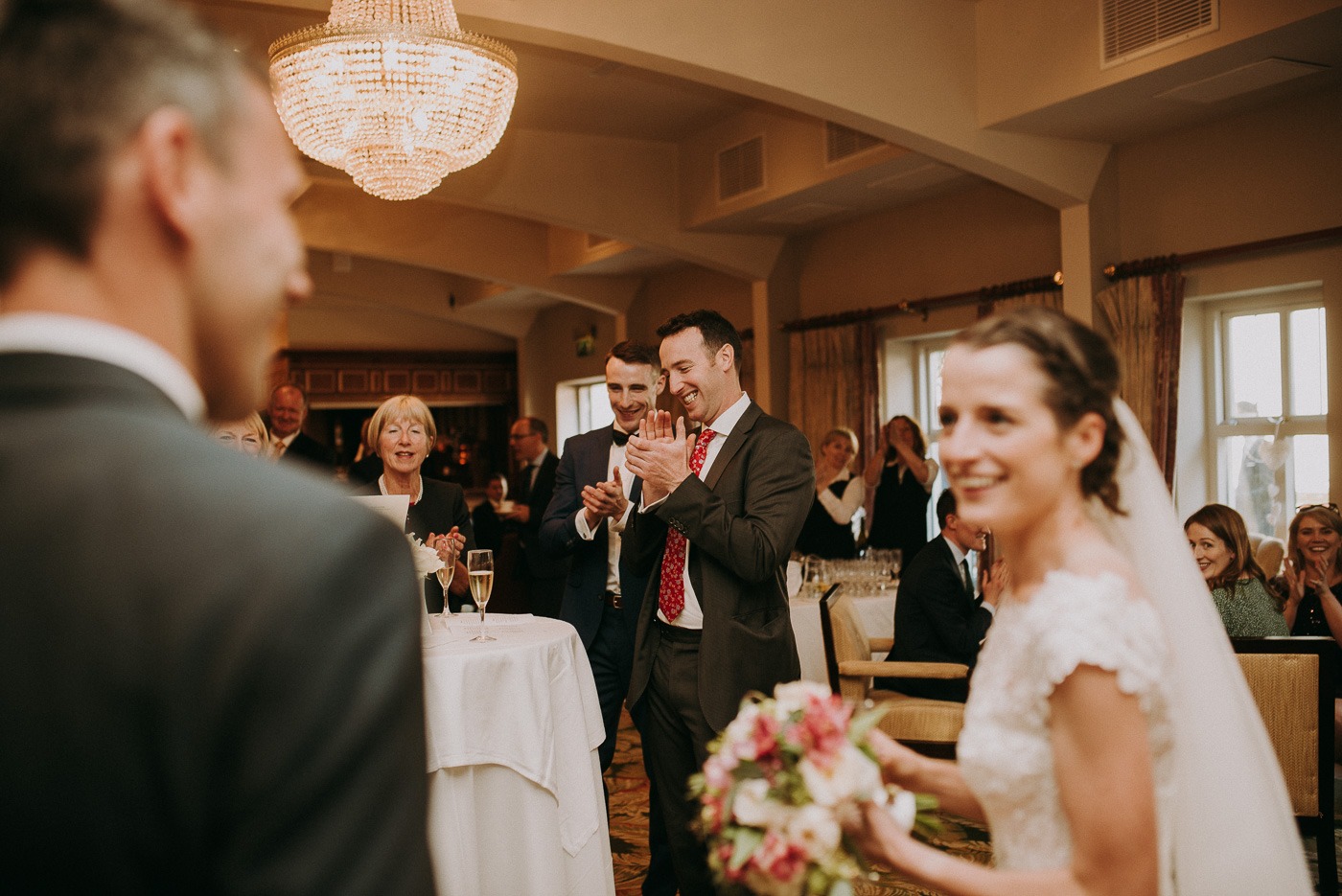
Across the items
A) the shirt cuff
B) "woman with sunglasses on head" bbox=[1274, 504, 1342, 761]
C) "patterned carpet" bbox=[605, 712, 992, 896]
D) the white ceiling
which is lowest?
"patterned carpet" bbox=[605, 712, 992, 896]

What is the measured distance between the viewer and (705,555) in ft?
9.43

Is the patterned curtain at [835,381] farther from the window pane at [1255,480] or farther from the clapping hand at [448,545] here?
the clapping hand at [448,545]

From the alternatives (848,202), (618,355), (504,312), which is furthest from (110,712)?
(504,312)

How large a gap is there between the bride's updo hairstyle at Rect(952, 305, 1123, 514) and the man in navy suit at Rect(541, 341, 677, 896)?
2.19m

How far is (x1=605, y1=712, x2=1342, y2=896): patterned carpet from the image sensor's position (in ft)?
12.5

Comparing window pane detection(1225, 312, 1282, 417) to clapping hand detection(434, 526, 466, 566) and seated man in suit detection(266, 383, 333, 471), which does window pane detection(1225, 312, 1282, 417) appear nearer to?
clapping hand detection(434, 526, 466, 566)

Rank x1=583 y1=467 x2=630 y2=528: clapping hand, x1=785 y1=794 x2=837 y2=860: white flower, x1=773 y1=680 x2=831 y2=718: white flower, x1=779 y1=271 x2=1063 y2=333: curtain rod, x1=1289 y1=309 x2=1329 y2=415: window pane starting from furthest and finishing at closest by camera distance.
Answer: x1=779 y1=271 x2=1063 y2=333: curtain rod, x1=1289 y1=309 x2=1329 y2=415: window pane, x1=583 y1=467 x2=630 y2=528: clapping hand, x1=773 y1=680 x2=831 y2=718: white flower, x1=785 y1=794 x2=837 y2=860: white flower

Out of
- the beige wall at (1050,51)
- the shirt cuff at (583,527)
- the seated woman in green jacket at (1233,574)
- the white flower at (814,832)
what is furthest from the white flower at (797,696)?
the beige wall at (1050,51)

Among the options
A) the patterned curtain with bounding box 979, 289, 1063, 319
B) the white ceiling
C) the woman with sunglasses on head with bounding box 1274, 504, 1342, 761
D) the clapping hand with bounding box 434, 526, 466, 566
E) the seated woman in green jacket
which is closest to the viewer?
the clapping hand with bounding box 434, 526, 466, 566

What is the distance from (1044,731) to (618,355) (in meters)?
2.68

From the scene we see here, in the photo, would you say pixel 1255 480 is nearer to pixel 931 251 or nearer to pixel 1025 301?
pixel 1025 301

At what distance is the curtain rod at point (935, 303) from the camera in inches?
264

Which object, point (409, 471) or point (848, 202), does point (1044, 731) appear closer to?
point (409, 471)

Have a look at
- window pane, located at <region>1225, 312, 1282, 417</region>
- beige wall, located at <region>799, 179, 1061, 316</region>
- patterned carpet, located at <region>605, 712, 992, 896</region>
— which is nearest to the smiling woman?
patterned carpet, located at <region>605, 712, 992, 896</region>
